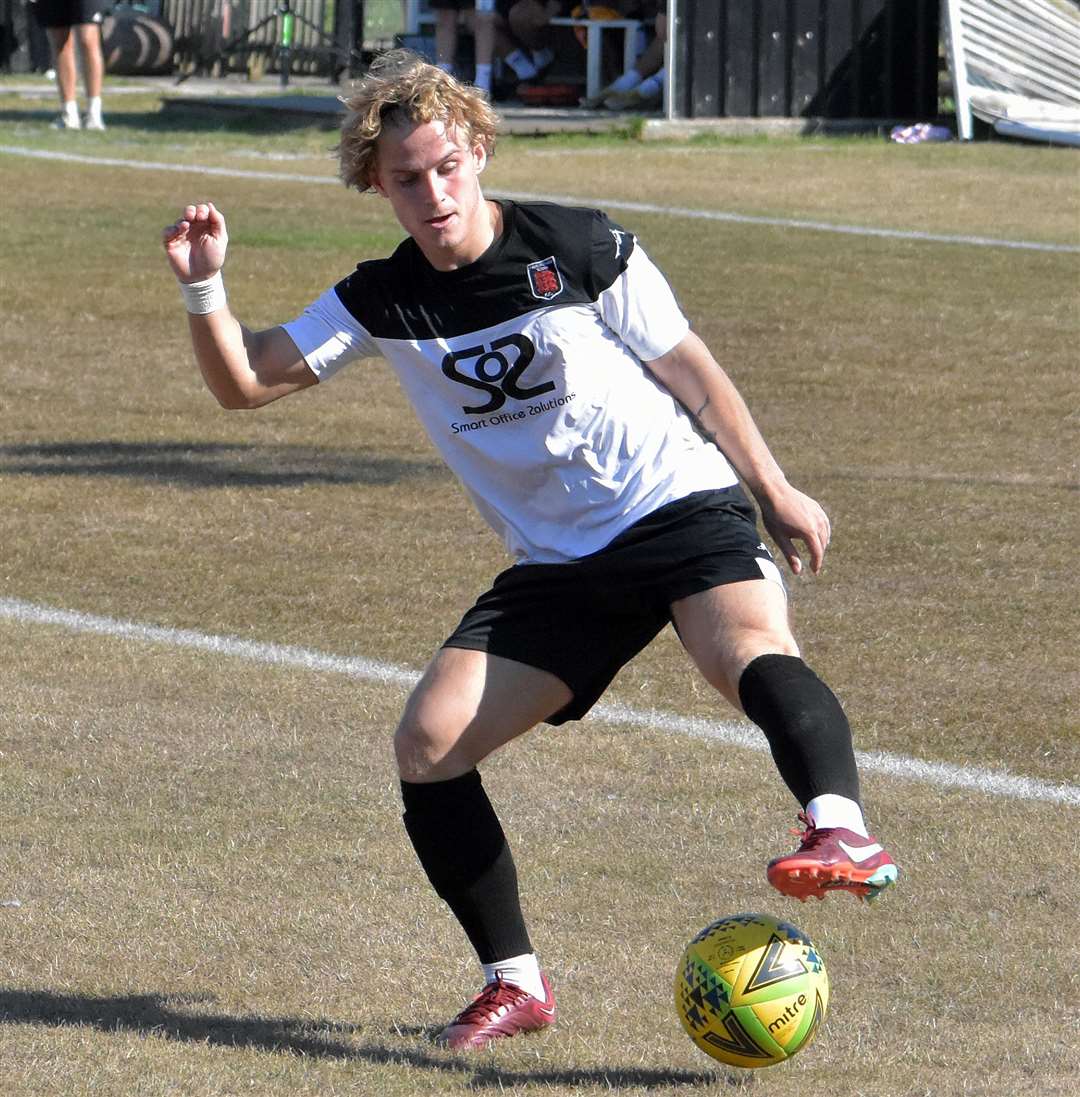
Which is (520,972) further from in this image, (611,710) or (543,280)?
(611,710)

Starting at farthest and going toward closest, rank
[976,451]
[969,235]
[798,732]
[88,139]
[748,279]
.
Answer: [88,139] → [969,235] → [748,279] → [976,451] → [798,732]

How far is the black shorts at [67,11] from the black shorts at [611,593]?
1771 cm

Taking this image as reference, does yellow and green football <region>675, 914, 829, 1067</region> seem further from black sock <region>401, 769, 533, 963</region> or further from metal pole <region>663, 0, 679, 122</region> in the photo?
metal pole <region>663, 0, 679, 122</region>

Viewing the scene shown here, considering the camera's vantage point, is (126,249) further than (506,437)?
Yes

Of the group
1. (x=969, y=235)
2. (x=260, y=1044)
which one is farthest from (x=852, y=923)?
(x=969, y=235)

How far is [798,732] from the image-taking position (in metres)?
3.55

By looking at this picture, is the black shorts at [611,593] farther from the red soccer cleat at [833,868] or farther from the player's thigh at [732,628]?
the red soccer cleat at [833,868]

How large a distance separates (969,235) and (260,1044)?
43.7ft

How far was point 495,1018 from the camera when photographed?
389cm

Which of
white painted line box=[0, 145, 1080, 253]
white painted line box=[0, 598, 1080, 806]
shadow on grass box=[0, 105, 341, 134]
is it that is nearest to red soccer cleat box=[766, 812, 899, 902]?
white painted line box=[0, 598, 1080, 806]

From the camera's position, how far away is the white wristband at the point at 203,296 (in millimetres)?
4113

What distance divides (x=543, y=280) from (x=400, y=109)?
43cm

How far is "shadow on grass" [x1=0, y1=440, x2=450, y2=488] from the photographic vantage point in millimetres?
8836

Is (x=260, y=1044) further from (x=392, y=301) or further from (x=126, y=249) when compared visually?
(x=126, y=249)
